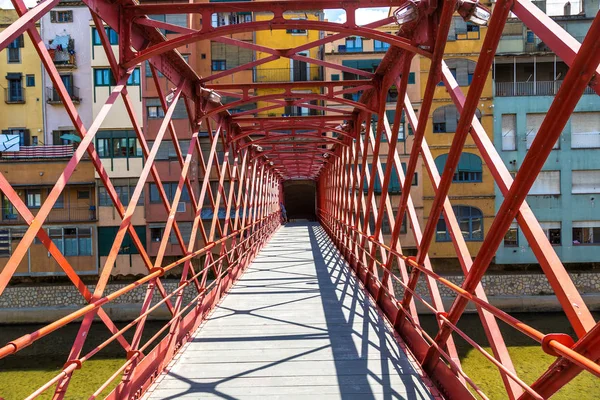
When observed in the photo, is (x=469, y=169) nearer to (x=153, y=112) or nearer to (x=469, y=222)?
(x=469, y=222)

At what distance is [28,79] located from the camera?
24453 mm

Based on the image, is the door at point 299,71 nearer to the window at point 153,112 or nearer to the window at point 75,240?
the window at point 153,112

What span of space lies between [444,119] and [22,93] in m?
21.6

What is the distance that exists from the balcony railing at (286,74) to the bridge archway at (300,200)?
15.2 m

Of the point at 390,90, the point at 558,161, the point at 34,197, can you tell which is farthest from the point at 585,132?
the point at 34,197

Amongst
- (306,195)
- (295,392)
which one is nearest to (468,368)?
(295,392)

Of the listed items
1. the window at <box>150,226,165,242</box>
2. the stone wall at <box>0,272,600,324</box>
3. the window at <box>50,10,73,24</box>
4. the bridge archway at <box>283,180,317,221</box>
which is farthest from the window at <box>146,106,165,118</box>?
the bridge archway at <box>283,180,317,221</box>

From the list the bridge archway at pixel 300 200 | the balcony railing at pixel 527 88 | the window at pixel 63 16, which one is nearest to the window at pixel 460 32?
the balcony railing at pixel 527 88

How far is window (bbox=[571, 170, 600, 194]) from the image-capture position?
2306cm

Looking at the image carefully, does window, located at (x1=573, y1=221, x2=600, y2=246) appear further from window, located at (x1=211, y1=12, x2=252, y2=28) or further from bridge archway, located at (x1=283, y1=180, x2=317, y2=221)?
bridge archway, located at (x1=283, y1=180, x2=317, y2=221)

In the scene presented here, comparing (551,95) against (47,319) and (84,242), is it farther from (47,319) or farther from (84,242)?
(47,319)

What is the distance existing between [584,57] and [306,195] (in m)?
41.3

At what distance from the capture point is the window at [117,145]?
23172mm

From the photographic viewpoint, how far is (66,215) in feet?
75.7
